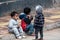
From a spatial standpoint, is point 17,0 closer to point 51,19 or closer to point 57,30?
point 51,19

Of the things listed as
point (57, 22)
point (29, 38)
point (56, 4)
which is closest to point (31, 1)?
point (56, 4)

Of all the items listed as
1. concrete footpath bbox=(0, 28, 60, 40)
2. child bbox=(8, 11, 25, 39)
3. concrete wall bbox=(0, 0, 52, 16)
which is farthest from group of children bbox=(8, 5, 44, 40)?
concrete wall bbox=(0, 0, 52, 16)

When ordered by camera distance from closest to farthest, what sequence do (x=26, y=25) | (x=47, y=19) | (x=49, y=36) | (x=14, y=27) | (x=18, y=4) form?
(x=14, y=27) < (x=26, y=25) < (x=49, y=36) < (x=47, y=19) < (x=18, y=4)

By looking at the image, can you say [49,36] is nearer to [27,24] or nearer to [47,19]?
[27,24]

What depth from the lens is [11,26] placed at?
347 inches

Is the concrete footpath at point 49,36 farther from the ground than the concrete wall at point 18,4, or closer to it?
closer to it

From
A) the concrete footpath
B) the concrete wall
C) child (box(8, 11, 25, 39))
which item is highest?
the concrete wall

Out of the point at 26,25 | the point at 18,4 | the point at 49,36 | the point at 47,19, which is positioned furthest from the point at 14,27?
the point at 18,4

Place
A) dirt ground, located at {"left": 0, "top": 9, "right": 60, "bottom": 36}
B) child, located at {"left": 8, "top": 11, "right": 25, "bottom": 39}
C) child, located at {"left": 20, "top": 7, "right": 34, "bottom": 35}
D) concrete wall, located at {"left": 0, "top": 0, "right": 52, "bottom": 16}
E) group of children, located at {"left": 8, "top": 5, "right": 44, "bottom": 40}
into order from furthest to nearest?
1. concrete wall, located at {"left": 0, "top": 0, "right": 52, "bottom": 16}
2. dirt ground, located at {"left": 0, "top": 9, "right": 60, "bottom": 36}
3. child, located at {"left": 20, "top": 7, "right": 34, "bottom": 35}
4. child, located at {"left": 8, "top": 11, "right": 25, "bottom": 39}
5. group of children, located at {"left": 8, "top": 5, "right": 44, "bottom": 40}

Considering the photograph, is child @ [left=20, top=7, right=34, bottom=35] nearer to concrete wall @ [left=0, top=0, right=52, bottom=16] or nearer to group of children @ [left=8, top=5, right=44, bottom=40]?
group of children @ [left=8, top=5, right=44, bottom=40]

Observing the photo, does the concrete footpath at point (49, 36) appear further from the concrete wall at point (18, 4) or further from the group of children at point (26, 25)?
the concrete wall at point (18, 4)

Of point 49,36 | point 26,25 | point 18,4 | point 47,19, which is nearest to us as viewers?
point 26,25

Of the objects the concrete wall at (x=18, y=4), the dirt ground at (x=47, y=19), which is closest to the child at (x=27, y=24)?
the dirt ground at (x=47, y=19)

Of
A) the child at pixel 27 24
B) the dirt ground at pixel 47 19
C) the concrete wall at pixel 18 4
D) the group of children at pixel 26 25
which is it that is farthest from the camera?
the concrete wall at pixel 18 4
